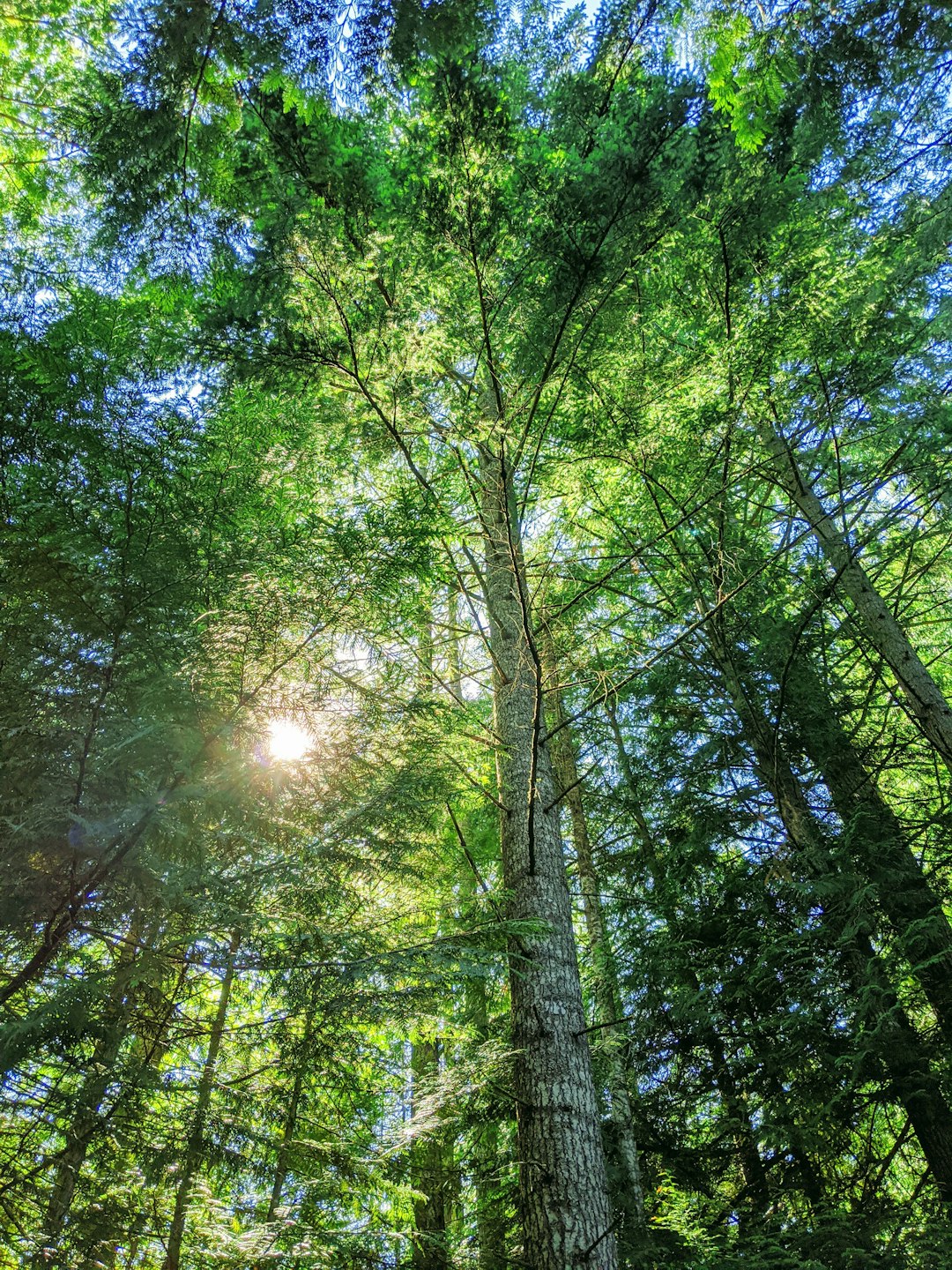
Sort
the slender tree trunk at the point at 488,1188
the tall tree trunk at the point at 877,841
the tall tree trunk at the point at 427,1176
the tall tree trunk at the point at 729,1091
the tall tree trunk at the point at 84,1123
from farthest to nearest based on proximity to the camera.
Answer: the tall tree trunk at the point at 729,1091
the tall tree trunk at the point at 877,841
the slender tree trunk at the point at 488,1188
the tall tree trunk at the point at 427,1176
the tall tree trunk at the point at 84,1123

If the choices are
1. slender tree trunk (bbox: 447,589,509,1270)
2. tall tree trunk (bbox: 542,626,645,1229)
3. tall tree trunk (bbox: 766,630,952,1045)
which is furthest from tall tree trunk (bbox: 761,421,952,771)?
slender tree trunk (bbox: 447,589,509,1270)

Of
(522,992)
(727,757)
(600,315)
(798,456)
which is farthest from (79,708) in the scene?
(798,456)

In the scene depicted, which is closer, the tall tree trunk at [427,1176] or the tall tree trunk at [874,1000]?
the tall tree trunk at [427,1176]

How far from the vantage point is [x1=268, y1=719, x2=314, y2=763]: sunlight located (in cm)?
361

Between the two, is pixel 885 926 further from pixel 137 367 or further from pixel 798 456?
pixel 137 367

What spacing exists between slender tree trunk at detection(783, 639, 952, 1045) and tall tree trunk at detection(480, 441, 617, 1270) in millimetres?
1906

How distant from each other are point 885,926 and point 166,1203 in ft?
15.3

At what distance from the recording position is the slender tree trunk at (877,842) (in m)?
4.20

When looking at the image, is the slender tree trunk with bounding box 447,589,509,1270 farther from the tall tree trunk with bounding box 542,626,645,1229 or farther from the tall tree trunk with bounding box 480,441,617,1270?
the tall tree trunk with bounding box 542,626,645,1229

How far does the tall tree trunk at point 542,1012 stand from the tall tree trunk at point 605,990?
240 mm

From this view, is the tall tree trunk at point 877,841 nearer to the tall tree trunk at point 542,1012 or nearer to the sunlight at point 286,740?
the tall tree trunk at point 542,1012

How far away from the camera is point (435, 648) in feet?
17.1

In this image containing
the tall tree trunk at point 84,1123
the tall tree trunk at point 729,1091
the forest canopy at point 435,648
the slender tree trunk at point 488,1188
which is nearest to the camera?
the tall tree trunk at point 84,1123

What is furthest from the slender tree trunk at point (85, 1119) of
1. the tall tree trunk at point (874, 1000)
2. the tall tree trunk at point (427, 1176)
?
the tall tree trunk at point (874, 1000)
